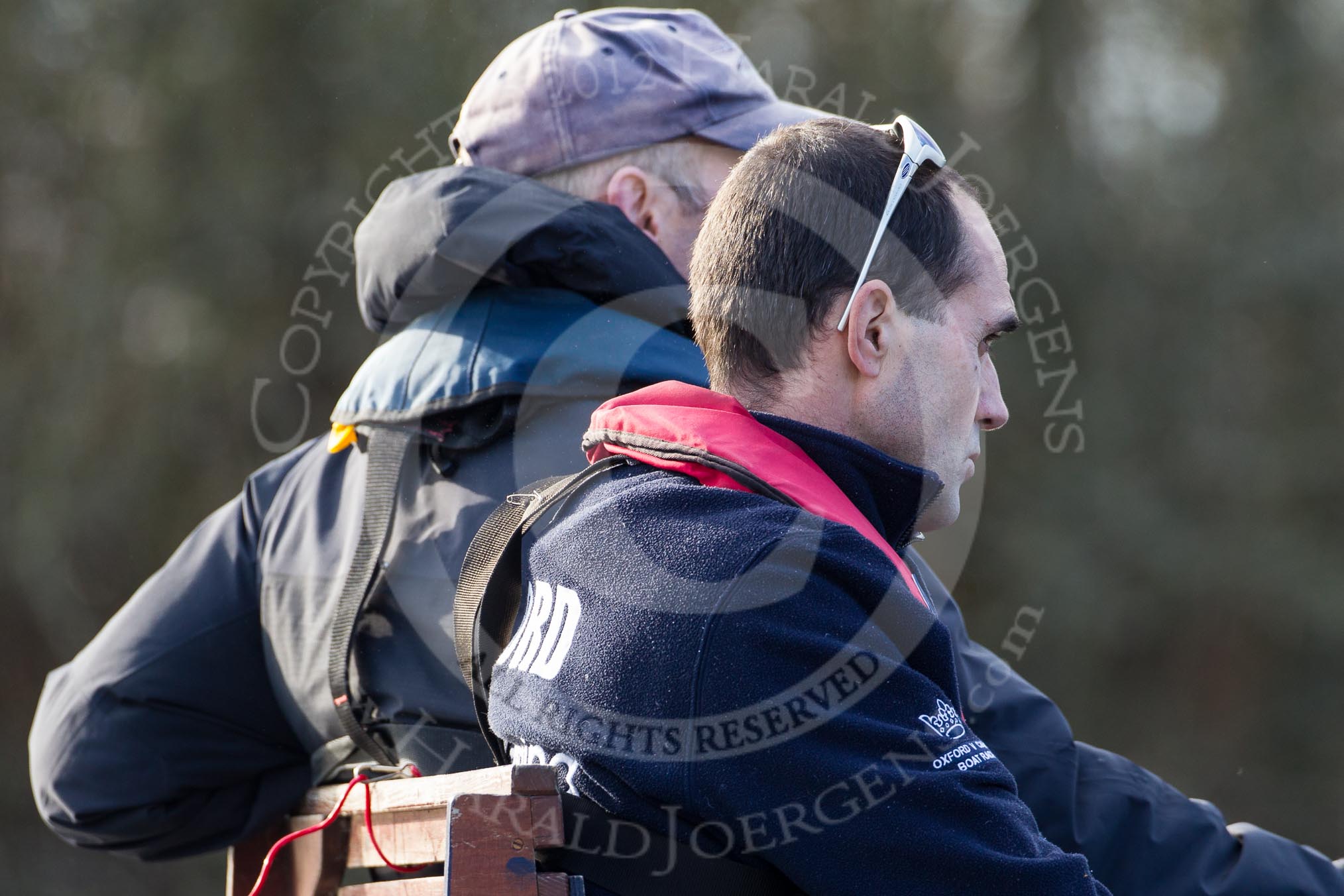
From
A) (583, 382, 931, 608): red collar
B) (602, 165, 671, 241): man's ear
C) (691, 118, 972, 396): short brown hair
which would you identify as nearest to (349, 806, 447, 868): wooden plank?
(583, 382, 931, 608): red collar

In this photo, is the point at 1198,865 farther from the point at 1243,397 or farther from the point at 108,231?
the point at 1243,397

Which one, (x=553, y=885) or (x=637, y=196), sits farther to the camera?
(x=637, y=196)

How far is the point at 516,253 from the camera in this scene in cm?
164

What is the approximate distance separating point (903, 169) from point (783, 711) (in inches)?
23.6

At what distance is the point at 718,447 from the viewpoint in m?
1.19

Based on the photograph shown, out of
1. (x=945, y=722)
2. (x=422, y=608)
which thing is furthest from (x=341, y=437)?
(x=945, y=722)

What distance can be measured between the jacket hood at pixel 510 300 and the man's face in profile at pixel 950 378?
0.33 meters

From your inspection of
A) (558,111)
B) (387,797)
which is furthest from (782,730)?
(558,111)

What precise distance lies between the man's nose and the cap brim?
2.10 feet

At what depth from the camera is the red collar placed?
118 centimetres

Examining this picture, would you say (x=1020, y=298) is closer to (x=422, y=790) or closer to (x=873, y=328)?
(x=873, y=328)

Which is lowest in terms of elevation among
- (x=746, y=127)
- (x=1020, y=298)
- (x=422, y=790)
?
(x=1020, y=298)

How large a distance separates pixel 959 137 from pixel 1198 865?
19.2ft

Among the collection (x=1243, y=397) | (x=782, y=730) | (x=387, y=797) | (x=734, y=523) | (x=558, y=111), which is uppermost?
(x=558, y=111)
